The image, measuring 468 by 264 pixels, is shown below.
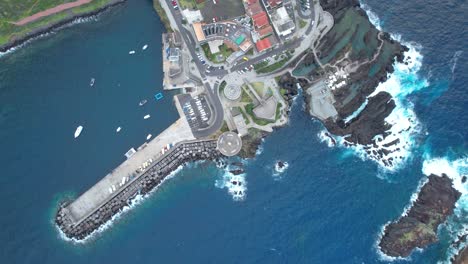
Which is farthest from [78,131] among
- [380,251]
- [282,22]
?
[380,251]

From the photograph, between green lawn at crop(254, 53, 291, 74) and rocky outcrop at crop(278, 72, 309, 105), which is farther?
green lawn at crop(254, 53, 291, 74)

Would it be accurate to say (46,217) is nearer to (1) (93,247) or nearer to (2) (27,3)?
(1) (93,247)

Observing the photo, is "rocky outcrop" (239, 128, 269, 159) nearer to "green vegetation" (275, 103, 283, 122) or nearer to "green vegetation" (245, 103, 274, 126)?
"green vegetation" (245, 103, 274, 126)

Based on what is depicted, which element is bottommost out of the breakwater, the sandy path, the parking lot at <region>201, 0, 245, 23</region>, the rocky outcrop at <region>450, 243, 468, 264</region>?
the rocky outcrop at <region>450, 243, 468, 264</region>

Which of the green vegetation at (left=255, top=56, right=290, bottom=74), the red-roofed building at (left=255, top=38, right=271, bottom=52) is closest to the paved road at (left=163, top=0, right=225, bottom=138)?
the green vegetation at (left=255, top=56, right=290, bottom=74)

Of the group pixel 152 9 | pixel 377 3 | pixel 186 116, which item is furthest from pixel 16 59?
pixel 377 3

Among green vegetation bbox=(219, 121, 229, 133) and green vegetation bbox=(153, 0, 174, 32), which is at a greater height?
green vegetation bbox=(153, 0, 174, 32)
